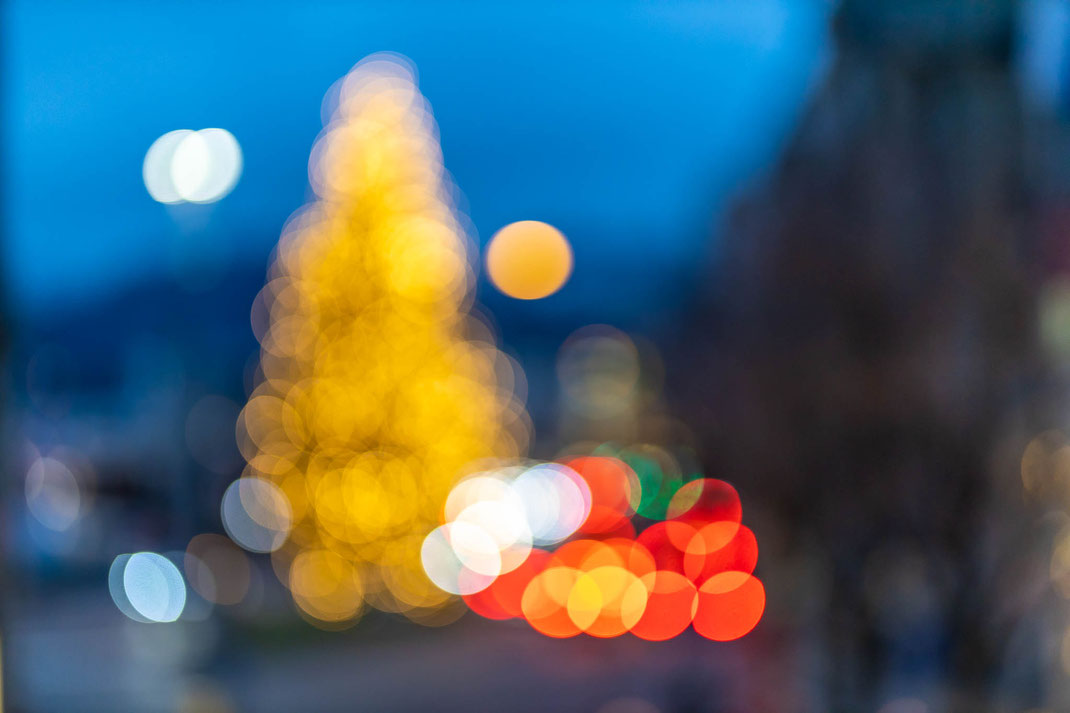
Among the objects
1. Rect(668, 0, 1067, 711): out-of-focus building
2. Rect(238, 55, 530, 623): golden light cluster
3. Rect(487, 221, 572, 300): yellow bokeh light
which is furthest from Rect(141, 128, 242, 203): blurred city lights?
Rect(487, 221, 572, 300): yellow bokeh light

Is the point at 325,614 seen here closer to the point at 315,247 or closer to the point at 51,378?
the point at 315,247

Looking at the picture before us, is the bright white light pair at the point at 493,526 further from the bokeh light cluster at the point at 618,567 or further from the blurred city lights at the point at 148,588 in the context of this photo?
the blurred city lights at the point at 148,588

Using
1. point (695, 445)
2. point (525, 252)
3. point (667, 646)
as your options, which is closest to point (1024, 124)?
point (695, 445)

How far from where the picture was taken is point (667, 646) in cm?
1576

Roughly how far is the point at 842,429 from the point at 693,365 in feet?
11.7

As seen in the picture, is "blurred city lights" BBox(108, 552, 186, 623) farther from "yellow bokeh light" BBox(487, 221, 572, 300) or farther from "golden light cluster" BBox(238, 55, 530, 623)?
"yellow bokeh light" BBox(487, 221, 572, 300)

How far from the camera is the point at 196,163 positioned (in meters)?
15.0

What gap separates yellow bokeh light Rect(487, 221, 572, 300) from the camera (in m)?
27.4

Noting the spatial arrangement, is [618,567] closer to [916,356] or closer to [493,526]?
[493,526]

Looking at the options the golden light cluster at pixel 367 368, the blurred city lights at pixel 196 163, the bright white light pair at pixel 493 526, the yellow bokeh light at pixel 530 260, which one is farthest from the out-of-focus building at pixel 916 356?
the yellow bokeh light at pixel 530 260

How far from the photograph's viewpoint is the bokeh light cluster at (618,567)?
13992mm

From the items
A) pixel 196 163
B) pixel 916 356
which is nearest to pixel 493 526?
pixel 196 163

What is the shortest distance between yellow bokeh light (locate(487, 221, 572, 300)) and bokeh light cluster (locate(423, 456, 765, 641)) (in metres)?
5.44

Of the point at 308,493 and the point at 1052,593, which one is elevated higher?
the point at 308,493
